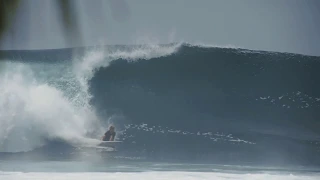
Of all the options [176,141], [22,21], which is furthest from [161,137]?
[22,21]

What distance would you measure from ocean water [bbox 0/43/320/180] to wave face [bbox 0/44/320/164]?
0.05 feet

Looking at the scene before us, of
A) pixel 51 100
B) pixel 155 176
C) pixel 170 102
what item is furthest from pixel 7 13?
pixel 51 100

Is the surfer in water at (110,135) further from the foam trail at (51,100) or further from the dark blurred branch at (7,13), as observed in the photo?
the dark blurred branch at (7,13)

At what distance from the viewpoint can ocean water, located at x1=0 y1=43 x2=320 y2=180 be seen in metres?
5.45

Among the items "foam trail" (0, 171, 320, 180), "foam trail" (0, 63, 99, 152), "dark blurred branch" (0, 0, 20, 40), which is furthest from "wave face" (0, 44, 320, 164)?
"dark blurred branch" (0, 0, 20, 40)

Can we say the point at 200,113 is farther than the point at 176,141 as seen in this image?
Yes

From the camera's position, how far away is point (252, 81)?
6.12 meters

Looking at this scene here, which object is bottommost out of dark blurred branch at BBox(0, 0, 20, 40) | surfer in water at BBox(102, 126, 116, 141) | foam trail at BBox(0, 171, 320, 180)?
dark blurred branch at BBox(0, 0, 20, 40)

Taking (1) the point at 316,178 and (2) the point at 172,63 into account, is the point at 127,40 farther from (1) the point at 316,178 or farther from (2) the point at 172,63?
(1) the point at 316,178

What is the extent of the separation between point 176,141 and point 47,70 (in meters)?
2.06

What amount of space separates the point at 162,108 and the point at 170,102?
13 cm

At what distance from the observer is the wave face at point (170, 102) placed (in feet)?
18.4

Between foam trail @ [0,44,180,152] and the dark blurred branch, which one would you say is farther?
foam trail @ [0,44,180,152]

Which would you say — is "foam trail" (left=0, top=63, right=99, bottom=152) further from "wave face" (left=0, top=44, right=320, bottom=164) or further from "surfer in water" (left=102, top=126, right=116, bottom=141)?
"surfer in water" (left=102, top=126, right=116, bottom=141)
